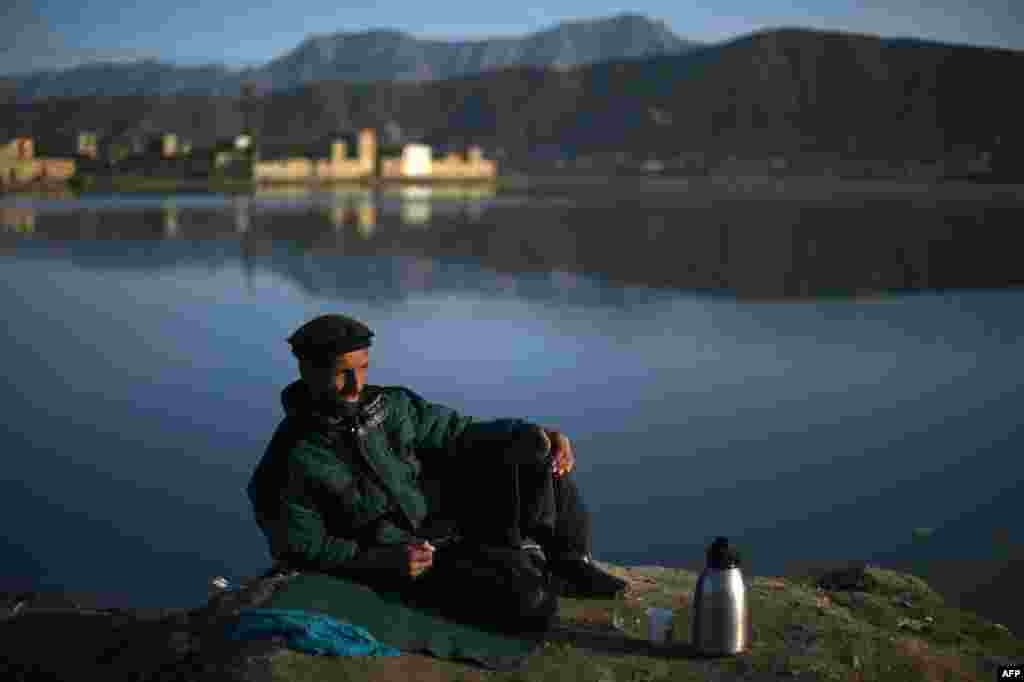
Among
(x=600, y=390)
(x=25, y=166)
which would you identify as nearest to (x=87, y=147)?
(x=25, y=166)

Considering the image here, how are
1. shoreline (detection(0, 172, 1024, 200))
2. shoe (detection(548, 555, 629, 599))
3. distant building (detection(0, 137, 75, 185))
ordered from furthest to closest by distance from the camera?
1. distant building (detection(0, 137, 75, 185))
2. shoreline (detection(0, 172, 1024, 200))
3. shoe (detection(548, 555, 629, 599))

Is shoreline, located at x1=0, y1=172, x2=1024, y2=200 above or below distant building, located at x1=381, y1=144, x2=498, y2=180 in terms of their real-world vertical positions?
below

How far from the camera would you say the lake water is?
7.17 m

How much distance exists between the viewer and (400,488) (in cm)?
439

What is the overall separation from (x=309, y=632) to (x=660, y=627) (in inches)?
50.9

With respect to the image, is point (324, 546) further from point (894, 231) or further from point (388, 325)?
point (894, 231)

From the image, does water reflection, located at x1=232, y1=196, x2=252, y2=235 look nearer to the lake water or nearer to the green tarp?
the lake water

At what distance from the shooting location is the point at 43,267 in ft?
84.3

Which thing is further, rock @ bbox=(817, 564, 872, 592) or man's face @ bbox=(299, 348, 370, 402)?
rock @ bbox=(817, 564, 872, 592)

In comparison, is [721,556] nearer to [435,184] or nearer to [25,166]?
[25,166]

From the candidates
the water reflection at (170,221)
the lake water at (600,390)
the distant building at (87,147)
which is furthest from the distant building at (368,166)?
the lake water at (600,390)

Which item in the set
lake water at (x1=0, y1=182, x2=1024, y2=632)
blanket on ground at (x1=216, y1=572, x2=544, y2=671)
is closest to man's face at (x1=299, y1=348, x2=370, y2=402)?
blanket on ground at (x1=216, y1=572, x2=544, y2=671)

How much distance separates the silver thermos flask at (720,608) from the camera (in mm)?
4184

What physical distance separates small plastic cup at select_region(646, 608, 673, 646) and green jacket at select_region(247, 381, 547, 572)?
738 mm
